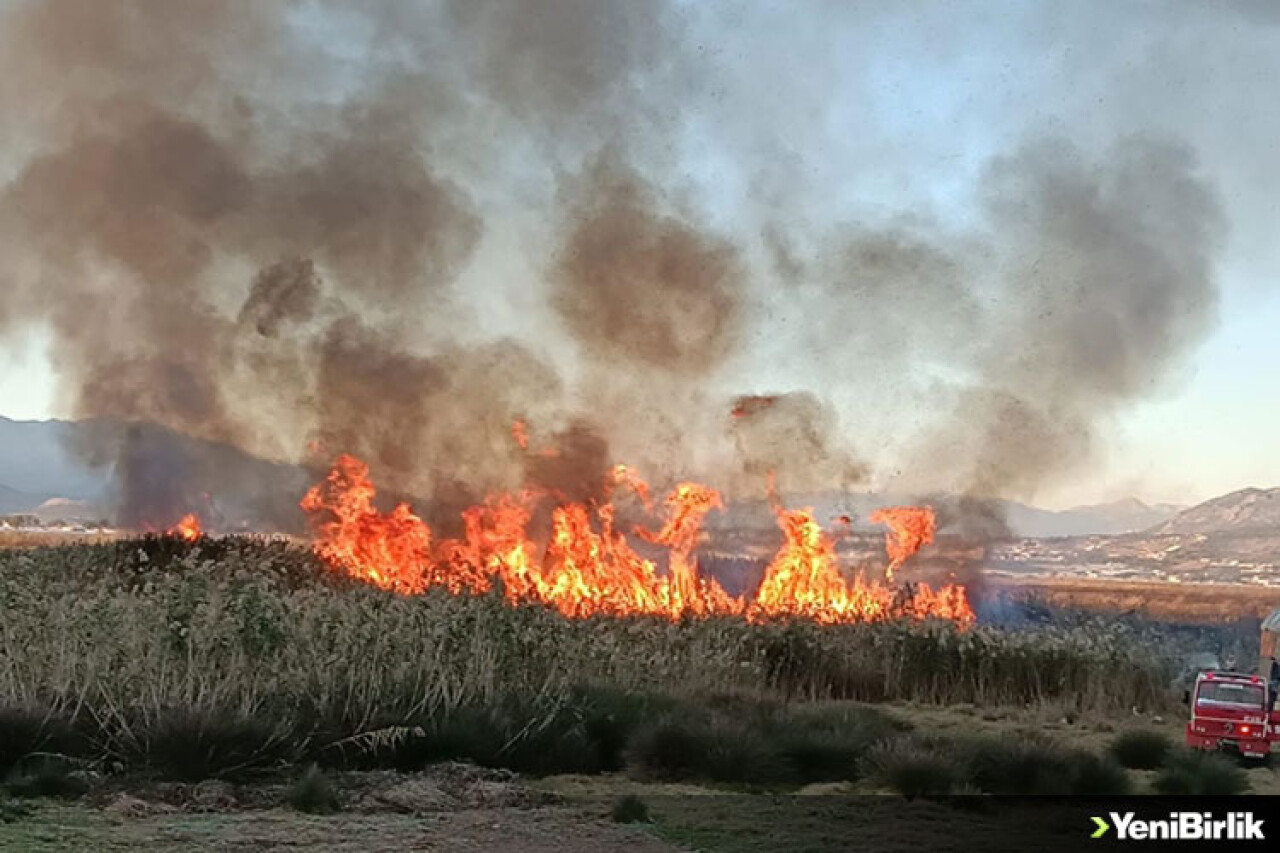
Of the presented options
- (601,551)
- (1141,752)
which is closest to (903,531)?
(601,551)

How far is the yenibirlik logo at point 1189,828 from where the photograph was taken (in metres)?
8.55

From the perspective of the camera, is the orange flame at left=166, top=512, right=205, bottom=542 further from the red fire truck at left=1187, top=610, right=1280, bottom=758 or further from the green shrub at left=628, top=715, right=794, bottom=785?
the red fire truck at left=1187, top=610, right=1280, bottom=758

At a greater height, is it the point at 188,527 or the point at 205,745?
the point at 188,527

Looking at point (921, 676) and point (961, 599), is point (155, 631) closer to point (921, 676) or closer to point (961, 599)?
point (921, 676)

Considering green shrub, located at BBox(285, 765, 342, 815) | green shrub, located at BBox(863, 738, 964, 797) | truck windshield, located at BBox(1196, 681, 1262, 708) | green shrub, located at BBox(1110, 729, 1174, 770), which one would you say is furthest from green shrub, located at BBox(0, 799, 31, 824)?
truck windshield, located at BBox(1196, 681, 1262, 708)

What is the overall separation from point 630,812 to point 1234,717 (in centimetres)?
804

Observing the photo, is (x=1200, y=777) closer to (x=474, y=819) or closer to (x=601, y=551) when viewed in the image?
(x=474, y=819)

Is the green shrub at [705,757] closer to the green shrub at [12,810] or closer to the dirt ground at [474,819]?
the dirt ground at [474,819]

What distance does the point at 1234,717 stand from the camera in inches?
525

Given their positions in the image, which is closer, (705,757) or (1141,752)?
(705,757)

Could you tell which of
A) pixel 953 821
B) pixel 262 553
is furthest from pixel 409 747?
pixel 262 553

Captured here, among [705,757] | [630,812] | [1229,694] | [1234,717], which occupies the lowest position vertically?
[630,812]

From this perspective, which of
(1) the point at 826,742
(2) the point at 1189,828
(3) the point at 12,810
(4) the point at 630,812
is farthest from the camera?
(1) the point at 826,742

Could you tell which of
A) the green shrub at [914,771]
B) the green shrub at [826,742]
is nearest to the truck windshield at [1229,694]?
the green shrub at [826,742]
